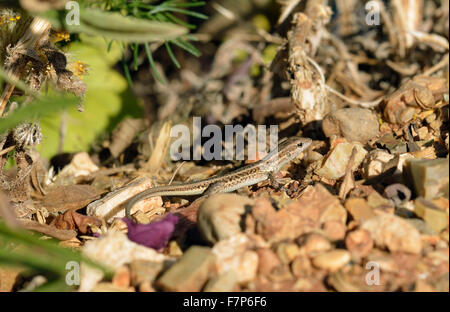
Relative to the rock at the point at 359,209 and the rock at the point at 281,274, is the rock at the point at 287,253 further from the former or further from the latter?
the rock at the point at 359,209

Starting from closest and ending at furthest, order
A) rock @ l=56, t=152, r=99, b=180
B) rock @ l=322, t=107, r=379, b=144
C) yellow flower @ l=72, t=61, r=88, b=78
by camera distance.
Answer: yellow flower @ l=72, t=61, r=88, b=78
rock @ l=322, t=107, r=379, b=144
rock @ l=56, t=152, r=99, b=180

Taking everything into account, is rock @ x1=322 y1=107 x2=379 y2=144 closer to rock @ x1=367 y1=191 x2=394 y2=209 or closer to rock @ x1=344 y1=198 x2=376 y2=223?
rock @ x1=367 y1=191 x2=394 y2=209

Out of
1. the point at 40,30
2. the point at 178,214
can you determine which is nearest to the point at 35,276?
the point at 178,214

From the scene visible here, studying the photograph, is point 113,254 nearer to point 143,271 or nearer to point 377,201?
point 143,271

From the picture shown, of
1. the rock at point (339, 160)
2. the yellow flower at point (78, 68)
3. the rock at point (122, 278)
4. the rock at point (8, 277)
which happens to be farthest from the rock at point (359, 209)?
the yellow flower at point (78, 68)

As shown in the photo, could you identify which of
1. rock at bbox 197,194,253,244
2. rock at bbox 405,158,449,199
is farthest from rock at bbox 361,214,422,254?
rock at bbox 197,194,253,244

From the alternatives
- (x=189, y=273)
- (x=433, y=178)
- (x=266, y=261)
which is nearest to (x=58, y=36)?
(x=189, y=273)
